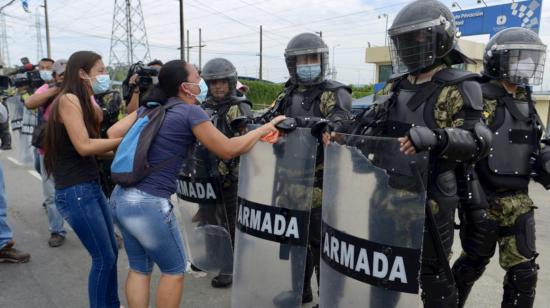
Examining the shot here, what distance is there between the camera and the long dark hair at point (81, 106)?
8.43 feet

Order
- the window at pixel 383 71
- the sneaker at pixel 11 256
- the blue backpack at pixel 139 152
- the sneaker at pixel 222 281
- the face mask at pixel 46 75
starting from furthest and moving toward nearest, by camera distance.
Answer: the window at pixel 383 71 → the face mask at pixel 46 75 → the sneaker at pixel 11 256 → the sneaker at pixel 222 281 → the blue backpack at pixel 139 152

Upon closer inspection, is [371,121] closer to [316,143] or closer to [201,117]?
[316,143]

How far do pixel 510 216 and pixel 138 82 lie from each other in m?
2.73

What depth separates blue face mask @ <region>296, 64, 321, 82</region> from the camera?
307 centimetres

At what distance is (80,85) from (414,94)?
1874 millimetres

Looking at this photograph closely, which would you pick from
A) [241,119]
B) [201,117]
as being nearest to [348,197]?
[201,117]

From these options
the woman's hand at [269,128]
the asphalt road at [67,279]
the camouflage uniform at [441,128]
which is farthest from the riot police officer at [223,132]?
the camouflage uniform at [441,128]

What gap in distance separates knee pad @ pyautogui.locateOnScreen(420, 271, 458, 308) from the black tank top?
194 centimetres

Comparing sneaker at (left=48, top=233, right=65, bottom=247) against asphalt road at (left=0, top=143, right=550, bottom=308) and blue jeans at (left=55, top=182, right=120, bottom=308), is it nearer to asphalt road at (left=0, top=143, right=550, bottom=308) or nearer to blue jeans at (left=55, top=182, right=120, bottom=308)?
asphalt road at (left=0, top=143, right=550, bottom=308)

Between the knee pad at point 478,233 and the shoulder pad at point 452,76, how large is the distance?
32.2 inches

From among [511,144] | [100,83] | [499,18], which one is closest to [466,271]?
[511,144]

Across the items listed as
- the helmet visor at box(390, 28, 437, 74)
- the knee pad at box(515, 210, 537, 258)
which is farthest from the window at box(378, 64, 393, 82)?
the helmet visor at box(390, 28, 437, 74)

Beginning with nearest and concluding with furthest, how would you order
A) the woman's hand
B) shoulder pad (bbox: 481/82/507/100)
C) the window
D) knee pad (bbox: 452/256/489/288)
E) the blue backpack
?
the blue backpack → the woman's hand → shoulder pad (bbox: 481/82/507/100) → knee pad (bbox: 452/256/489/288) → the window

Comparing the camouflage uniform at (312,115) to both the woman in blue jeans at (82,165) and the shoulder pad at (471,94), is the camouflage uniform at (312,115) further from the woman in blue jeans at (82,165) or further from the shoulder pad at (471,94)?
the woman in blue jeans at (82,165)
